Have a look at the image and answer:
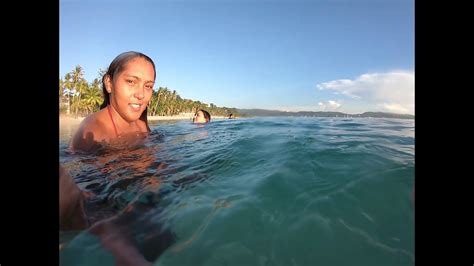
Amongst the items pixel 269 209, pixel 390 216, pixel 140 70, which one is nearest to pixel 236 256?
pixel 269 209

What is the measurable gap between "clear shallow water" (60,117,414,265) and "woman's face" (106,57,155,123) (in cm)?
57

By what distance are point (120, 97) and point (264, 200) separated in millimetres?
2124

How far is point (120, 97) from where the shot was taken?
3.30 metres

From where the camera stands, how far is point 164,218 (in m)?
2.28

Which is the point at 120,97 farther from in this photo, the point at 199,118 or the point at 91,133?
the point at 199,118

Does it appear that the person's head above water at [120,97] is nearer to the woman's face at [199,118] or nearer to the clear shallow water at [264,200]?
the clear shallow water at [264,200]

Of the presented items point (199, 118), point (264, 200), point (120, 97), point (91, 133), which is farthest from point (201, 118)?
point (264, 200)

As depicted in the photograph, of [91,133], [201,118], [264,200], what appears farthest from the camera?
[201,118]

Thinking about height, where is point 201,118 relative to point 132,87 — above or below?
below

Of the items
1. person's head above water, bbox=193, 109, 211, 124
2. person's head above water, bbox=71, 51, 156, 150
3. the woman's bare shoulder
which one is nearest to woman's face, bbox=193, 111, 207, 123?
person's head above water, bbox=193, 109, 211, 124
